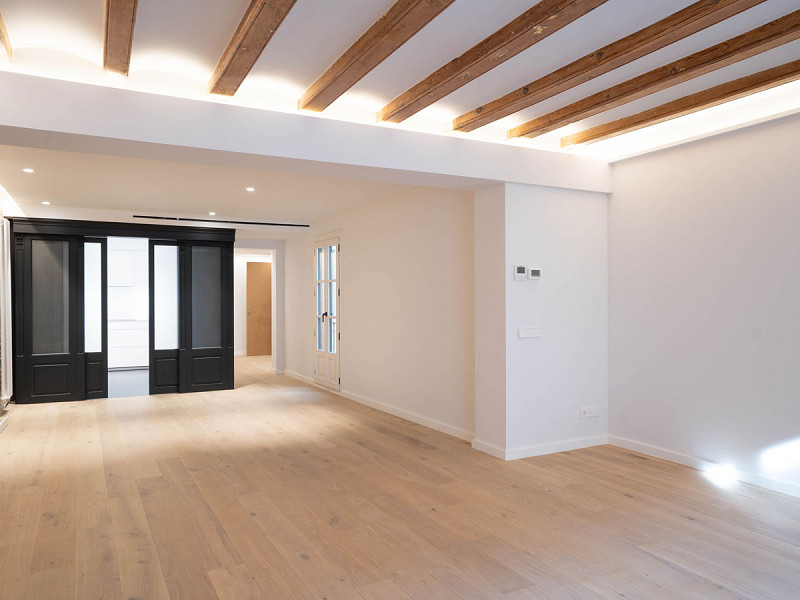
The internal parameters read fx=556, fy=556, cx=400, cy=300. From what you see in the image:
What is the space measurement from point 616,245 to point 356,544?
3.49 metres

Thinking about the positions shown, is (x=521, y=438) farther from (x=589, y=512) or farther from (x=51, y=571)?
(x=51, y=571)

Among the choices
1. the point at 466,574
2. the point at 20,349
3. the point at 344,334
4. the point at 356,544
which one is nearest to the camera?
the point at 466,574

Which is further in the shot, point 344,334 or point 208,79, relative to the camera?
point 344,334

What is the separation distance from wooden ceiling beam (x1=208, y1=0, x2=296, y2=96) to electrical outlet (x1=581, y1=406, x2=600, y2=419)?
387 centimetres

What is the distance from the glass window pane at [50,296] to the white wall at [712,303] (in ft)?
22.5

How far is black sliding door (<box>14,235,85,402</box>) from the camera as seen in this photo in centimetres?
723

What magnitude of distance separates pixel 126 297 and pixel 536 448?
28.3 feet

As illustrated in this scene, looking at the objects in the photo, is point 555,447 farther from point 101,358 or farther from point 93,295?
point 93,295

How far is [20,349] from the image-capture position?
7.22 metres

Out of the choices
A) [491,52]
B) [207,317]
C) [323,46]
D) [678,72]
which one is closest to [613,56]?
[678,72]

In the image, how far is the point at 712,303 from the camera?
4.25 meters

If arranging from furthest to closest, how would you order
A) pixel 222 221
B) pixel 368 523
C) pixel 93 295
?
1. pixel 222 221
2. pixel 93 295
3. pixel 368 523

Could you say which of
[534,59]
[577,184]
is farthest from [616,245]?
[534,59]

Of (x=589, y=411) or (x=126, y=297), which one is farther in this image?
(x=126, y=297)
